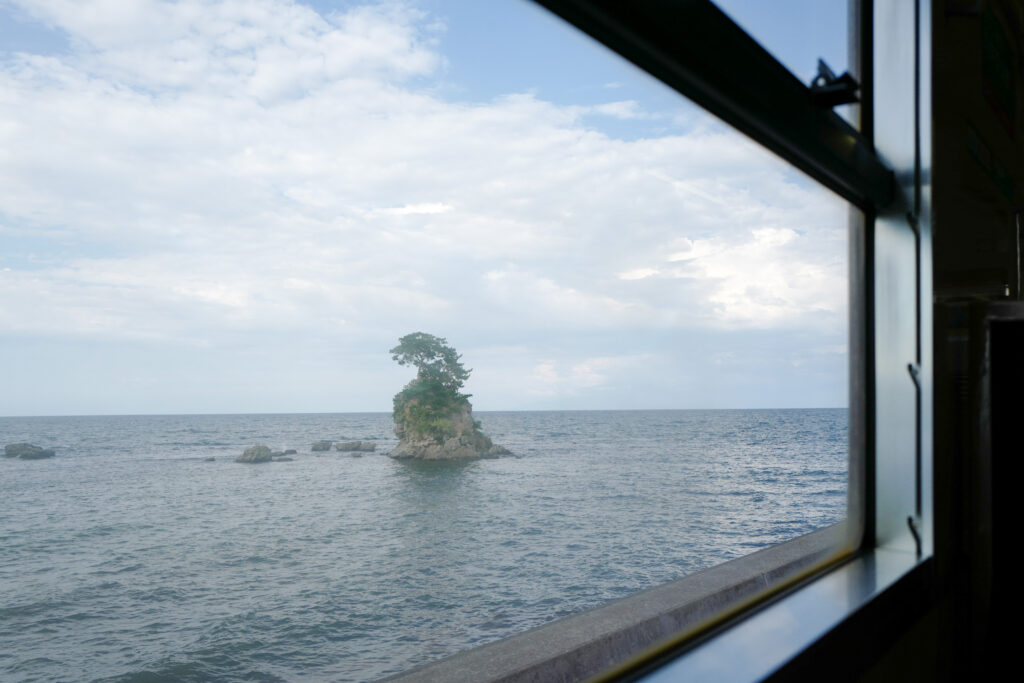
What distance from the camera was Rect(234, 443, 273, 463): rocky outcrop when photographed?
861 millimetres

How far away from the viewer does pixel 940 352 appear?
131 cm

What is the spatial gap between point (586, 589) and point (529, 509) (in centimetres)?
16

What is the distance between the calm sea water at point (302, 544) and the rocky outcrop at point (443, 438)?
22mm

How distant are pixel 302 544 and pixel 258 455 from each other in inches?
5.3

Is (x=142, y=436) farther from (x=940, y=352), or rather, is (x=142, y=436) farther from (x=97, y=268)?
(x=940, y=352)

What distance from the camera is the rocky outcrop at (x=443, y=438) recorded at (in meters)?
0.82

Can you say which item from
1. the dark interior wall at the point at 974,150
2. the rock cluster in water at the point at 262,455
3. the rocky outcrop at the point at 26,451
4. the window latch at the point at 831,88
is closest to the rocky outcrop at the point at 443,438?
the rock cluster in water at the point at 262,455

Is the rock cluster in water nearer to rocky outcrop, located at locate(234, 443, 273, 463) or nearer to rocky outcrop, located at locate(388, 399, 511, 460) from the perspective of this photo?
rocky outcrop, located at locate(234, 443, 273, 463)

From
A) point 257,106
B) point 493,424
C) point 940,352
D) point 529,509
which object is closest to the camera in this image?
point 257,106

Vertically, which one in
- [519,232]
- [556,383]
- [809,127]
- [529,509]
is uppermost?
[809,127]

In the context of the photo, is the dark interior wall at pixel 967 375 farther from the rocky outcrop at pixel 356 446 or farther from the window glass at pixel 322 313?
the rocky outcrop at pixel 356 446

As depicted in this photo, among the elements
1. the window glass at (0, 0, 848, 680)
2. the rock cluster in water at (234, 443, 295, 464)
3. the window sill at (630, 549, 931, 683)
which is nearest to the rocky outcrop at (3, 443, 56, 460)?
the window glass at (0, 0, 848, 680)

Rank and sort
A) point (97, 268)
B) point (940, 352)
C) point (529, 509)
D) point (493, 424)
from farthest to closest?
point (940, 352) < point (529, 509) < point (493, 424) < point (97, 268)

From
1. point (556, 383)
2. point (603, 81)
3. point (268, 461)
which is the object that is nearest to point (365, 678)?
point (268, 461)
